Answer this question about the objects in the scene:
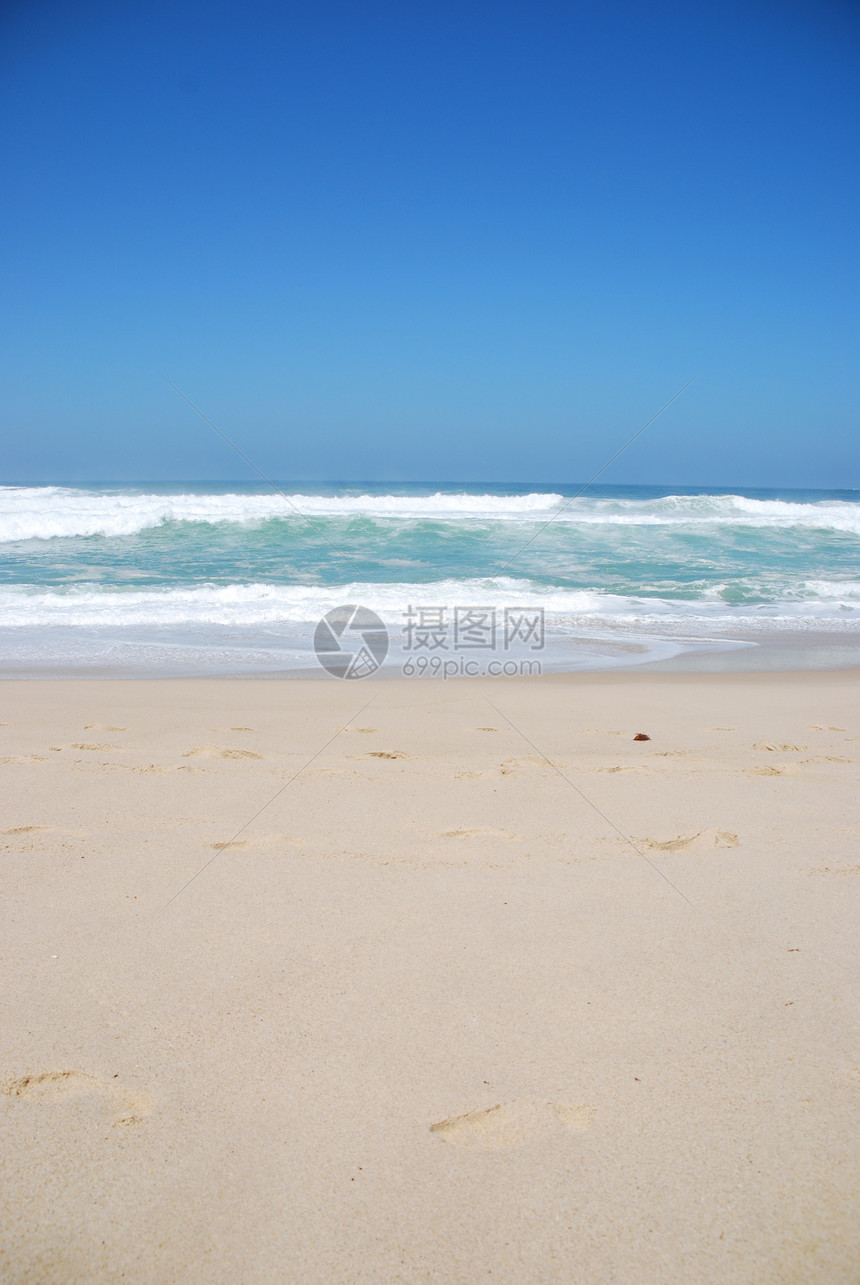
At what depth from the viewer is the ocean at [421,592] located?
7344 mm

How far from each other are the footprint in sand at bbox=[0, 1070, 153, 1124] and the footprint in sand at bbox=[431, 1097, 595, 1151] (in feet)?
2.08

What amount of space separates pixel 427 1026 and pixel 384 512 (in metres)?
27.4

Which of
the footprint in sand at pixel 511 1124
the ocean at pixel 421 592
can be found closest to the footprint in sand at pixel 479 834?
the footprint in sand at pixel 511 1124

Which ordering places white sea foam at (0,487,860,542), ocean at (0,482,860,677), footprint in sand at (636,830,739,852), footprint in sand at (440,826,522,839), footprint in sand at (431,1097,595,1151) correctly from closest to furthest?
footprint in sand at (431,1097,595,1151), footprint in sand at (636,830,739,852), footprint in sand at (440,826,522,839), ocean at (0,482,860,677), white sea foam at (0,487,860,542)

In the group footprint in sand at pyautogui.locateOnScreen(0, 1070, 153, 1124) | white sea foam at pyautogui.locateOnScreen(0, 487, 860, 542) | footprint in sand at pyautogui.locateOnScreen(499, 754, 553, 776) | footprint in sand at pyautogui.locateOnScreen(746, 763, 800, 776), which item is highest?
white sea foam at pyautogui.locateOnScreen(0, 487, 860, 542)

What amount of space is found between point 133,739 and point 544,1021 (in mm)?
3176

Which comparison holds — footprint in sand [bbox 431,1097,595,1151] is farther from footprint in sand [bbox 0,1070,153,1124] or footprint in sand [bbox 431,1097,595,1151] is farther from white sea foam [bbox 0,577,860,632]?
white sea foam [bbox 0,577,860,632]

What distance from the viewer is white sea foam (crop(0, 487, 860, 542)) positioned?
1853 centimetres

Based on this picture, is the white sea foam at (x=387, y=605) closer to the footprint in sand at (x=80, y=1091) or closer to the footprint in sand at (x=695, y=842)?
the footprint in sand at (x=695, y=842)

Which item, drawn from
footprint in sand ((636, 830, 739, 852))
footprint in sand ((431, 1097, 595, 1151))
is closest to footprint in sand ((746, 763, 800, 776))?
footprint in sand ((636, 830, 739, 852))

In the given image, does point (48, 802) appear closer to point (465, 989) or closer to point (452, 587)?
point (465, 989)

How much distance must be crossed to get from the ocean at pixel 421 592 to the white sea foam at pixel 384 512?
5.3 inches

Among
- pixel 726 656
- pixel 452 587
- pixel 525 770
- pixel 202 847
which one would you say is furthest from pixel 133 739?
pixel 452 587

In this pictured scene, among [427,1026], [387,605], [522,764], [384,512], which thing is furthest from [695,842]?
[384,512]
